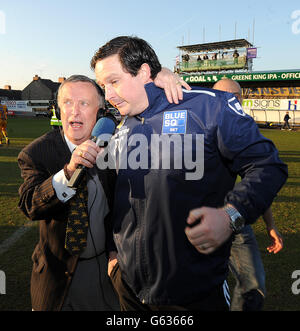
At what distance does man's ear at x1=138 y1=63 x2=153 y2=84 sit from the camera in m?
1.69

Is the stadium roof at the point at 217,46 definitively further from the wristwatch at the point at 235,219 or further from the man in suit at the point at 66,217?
the wristwatch at the point at 235,219

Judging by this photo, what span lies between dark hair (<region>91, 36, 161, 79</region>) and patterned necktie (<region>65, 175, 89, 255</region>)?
0.74 m

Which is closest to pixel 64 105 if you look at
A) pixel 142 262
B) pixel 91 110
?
pixel 91 110

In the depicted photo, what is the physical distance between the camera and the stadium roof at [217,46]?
4950 centimetres

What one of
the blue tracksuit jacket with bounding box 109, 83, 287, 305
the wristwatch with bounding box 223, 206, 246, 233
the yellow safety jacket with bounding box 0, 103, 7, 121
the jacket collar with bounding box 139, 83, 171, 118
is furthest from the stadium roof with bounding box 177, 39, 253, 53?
the wristwatch with bounding box 223, 206, 246, 233

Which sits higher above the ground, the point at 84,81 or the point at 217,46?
the point at 217,46

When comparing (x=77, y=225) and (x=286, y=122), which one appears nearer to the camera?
(x=77, y=225)

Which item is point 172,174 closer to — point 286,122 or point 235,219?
point 235,219

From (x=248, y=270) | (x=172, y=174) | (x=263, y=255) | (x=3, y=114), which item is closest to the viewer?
(x=172, y=174)

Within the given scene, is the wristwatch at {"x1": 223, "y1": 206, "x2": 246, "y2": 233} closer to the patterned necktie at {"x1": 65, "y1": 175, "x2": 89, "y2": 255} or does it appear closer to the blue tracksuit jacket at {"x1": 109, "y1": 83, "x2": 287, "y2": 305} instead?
the blue tracksuit jacket at {"x1": 109, "y1": 83, "x2": 287, "y2": 305}

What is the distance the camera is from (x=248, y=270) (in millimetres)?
2441

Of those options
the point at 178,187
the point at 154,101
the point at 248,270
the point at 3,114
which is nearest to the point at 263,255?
the point at 248,270

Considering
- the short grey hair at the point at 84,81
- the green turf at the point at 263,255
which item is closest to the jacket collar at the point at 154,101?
the short grey hair at the point at 84,81

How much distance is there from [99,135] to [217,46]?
55789mm
